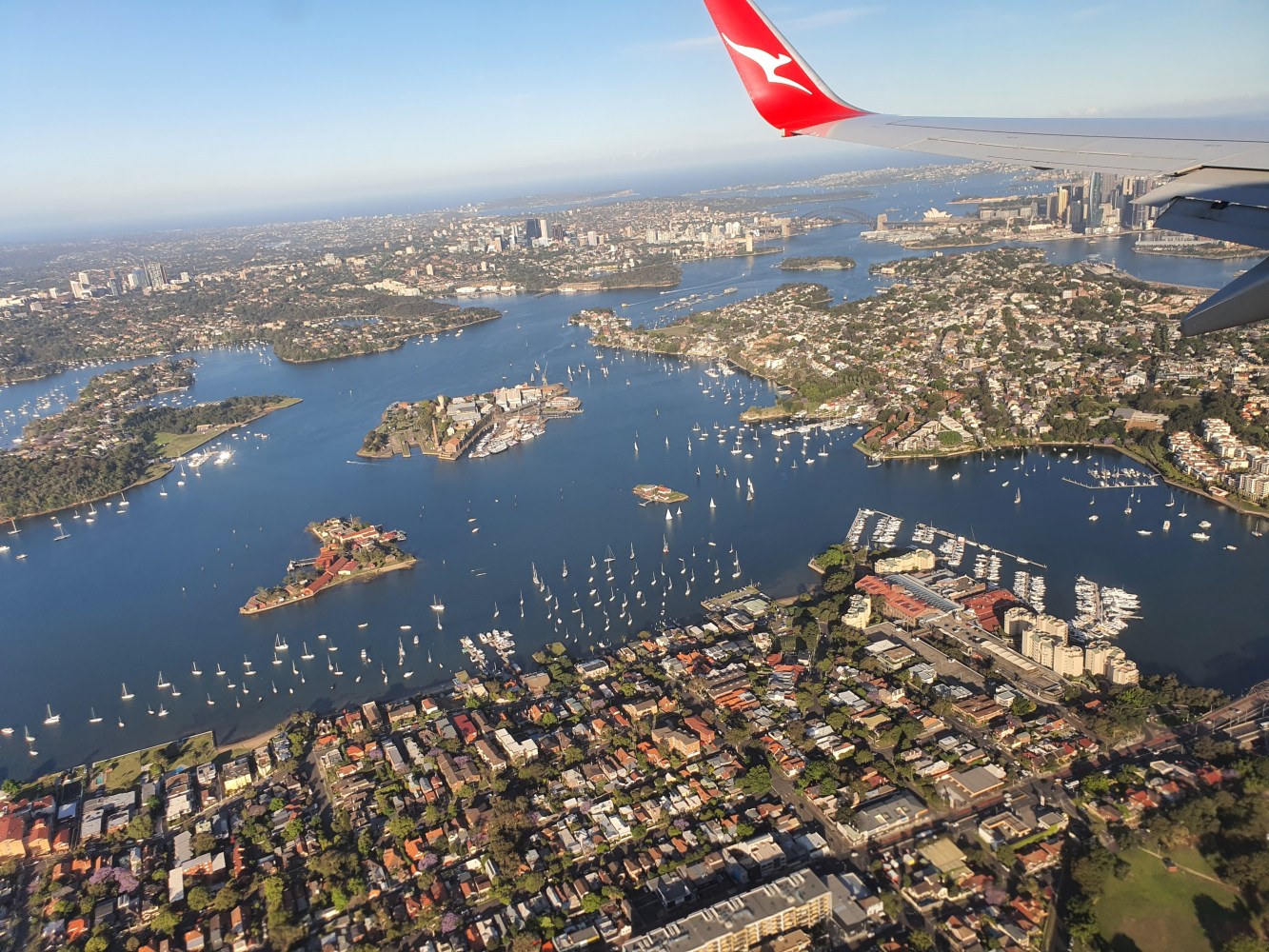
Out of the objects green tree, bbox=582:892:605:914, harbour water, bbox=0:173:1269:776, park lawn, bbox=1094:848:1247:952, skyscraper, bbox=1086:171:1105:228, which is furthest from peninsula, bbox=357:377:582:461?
skyscraper, bbox=1086:171:1105:228

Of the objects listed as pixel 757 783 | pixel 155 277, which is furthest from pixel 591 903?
pixel 155 277

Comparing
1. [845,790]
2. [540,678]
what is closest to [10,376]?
[540,678]

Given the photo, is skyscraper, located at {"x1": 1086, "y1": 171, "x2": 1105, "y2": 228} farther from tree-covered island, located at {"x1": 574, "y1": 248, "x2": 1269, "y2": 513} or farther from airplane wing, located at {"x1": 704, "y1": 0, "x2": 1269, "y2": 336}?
airplane wing, located at {"x1": 704, "y1": 0, "x2": 1269, "y2": 336}

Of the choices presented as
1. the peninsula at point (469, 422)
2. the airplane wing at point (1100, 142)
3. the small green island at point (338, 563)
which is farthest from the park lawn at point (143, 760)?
the peninsula at point (469, 422)

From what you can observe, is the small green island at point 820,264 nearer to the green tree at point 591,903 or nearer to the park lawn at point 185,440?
the park lawn at point 185,440

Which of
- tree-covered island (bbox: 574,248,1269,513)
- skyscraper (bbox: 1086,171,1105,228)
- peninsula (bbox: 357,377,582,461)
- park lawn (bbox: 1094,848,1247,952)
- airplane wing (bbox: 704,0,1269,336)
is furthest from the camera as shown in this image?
skyscraper (bbox: 1086,171,1105,228)

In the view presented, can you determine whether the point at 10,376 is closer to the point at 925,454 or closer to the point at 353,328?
the point at 353,328
